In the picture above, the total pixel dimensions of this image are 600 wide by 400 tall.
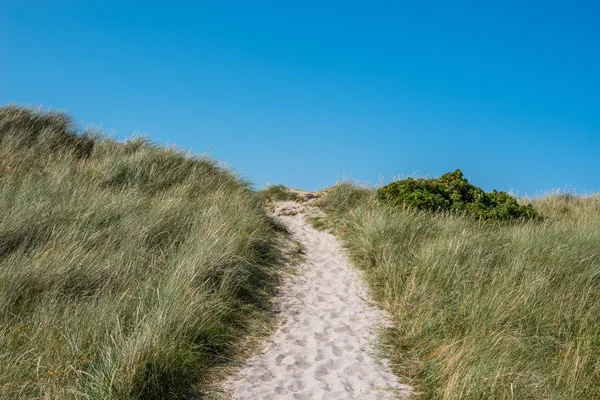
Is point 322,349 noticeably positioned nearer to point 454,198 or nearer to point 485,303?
point 485,303

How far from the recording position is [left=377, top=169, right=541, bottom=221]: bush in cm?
1230

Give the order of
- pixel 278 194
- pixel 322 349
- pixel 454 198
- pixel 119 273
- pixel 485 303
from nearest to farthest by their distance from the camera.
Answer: pixel 322 349, pixel 485 303, pixel 119 273, pixel 454 198, pixel 278 194

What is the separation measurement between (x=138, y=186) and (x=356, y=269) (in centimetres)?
601

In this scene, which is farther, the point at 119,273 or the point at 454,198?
the point at 454,198

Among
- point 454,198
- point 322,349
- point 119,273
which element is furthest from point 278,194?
point 322,349

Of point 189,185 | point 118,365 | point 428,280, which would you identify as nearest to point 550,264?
point 428,280

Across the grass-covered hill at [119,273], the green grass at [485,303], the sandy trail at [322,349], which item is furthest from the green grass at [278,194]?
the sandy trail at [322,349]

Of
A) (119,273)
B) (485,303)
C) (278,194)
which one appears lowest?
(119,273)

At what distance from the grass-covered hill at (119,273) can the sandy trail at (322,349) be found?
52 cm

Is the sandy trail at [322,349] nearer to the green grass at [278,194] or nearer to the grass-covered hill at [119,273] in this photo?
the grass-covered hill at [119,273]

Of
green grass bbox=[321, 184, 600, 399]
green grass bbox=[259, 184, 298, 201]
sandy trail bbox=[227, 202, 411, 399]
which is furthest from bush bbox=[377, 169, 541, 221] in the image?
sandy trail bbox=[227, 202, 411, 399]

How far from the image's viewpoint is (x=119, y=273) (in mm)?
6848

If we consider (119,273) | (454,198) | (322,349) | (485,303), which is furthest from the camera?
(454,198)

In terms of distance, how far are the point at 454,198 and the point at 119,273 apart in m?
9.39
